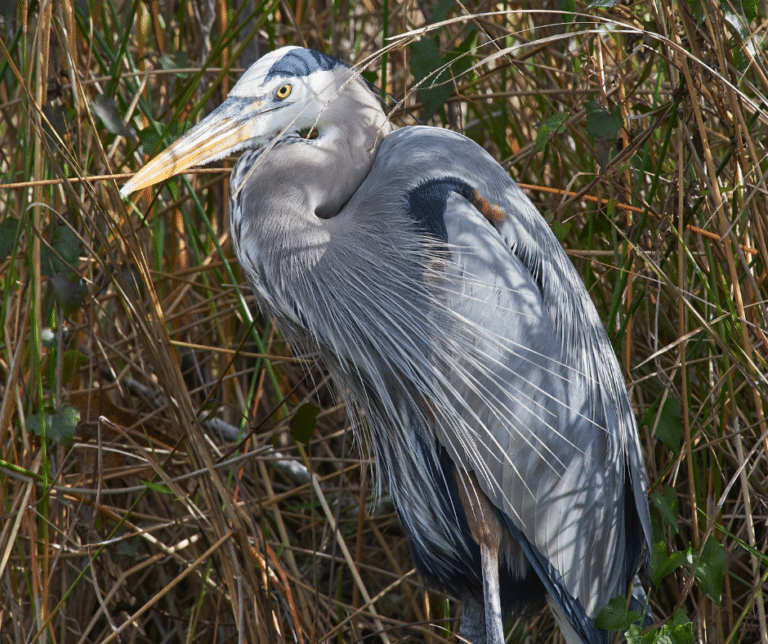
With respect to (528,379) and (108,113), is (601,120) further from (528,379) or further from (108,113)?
(108,113)

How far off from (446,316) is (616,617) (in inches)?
25.2

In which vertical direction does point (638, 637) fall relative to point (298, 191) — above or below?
below

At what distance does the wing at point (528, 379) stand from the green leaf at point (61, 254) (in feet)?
2.17

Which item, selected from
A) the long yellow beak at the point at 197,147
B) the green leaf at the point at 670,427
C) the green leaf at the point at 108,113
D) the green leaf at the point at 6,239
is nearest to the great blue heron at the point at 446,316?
the long yellow beak at the point at 197,147

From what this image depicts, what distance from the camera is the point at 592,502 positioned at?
164 centimetres

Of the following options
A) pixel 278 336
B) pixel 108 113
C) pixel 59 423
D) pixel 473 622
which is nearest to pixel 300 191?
pixel 108 113

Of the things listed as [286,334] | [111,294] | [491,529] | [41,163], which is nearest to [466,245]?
[286,334]

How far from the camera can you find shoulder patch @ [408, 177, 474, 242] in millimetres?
1501

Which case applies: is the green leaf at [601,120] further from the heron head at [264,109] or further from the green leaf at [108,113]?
the green leaf at [108,113]

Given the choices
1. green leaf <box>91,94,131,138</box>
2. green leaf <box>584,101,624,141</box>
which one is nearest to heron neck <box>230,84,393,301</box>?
green leaf <box>91,94,131,138</box>

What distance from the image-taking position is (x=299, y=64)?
158cm

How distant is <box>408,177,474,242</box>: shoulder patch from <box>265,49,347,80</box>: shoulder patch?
351 millimetres

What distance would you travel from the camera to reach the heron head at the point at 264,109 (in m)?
1.48

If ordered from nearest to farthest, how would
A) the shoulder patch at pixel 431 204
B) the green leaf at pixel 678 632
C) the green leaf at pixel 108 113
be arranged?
the green leaf at pixel 678 632 < the shoulder patch at pixel 431 204 < the green leaf at pixel 108 113
